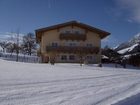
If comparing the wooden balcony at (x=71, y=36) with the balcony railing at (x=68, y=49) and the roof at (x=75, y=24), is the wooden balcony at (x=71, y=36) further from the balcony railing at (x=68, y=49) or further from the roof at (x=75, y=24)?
the balcony railing at (x=68, y=49)

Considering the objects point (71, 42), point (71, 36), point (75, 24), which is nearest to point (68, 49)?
point (71, 42)

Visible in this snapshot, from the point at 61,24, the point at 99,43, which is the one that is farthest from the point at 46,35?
the point at 99,43

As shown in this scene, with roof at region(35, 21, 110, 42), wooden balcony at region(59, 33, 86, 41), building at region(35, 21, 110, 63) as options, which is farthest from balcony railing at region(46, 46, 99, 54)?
roof at region(35, 21, 110, 42)

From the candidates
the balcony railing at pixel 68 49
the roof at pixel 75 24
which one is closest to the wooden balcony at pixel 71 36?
the roof at pixel 75 24

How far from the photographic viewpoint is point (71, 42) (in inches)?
1676

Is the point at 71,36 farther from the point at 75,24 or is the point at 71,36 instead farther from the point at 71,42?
the point at 75,24

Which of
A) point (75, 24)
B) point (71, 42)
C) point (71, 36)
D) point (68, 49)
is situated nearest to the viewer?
point (68, 49)

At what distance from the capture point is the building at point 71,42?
134 feet

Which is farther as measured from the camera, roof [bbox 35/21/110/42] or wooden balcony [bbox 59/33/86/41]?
wooden balcony [bbox 59/33/86/41]

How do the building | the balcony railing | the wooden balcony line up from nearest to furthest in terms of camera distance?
the balcony railing
the building
the wooden balcony

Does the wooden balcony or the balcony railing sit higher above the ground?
the wooden balcony

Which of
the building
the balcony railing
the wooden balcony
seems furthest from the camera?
the wooden balcony

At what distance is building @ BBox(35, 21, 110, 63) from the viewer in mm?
40906

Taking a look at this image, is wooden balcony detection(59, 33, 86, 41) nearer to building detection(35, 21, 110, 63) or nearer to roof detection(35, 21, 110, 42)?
building detection(35, 21, 110, 63)
